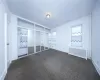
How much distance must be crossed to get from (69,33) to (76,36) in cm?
68

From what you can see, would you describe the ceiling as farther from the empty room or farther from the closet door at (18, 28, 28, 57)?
the closet door at (18, 28, 28, 57)

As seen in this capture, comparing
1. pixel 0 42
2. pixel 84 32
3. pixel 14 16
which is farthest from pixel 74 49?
pixel 14 16

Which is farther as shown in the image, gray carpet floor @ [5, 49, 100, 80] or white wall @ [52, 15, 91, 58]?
white wall @ [52, 15, 91, 58]

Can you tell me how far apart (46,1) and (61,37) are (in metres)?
3.79

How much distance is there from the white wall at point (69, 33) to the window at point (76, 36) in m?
0.27

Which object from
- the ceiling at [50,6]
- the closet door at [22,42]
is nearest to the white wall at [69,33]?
the ceiling at [50,6]

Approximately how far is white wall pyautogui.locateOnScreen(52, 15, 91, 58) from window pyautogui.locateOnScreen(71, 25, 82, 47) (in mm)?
265

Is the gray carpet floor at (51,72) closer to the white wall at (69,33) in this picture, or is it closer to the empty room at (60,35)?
the empty room at (60,35)

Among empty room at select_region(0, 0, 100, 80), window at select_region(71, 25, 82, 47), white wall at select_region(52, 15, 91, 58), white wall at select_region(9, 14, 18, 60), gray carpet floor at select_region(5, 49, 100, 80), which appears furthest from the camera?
window at select_region(71, 25, 82, 47)

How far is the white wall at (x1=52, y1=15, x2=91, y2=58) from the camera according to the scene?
11.7 feet

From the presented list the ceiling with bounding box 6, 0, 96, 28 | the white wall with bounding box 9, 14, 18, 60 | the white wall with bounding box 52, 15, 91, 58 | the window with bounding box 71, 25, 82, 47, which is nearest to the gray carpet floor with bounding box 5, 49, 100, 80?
the white wall with bounding box 9, 14, 18, 60

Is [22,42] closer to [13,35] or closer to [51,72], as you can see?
[13,35]

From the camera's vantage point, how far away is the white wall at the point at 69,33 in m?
3.58

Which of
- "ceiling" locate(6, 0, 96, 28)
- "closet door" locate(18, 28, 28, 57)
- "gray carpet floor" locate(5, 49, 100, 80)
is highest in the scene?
"ceiling" locate(6, 0, 96, 28)
